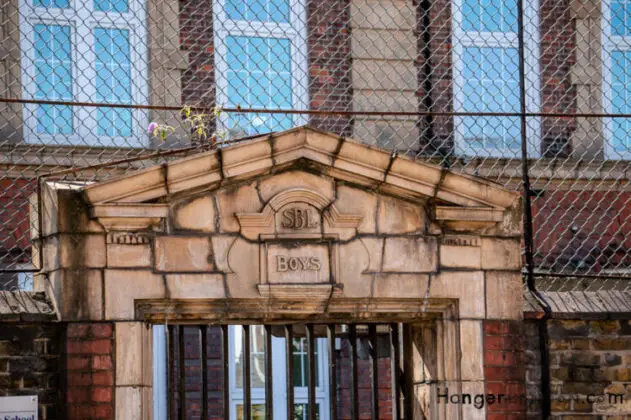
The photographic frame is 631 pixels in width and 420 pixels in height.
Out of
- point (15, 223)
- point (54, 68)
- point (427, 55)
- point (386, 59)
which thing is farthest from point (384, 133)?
point (15, 223)

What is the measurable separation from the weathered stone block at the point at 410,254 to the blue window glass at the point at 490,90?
655 cm

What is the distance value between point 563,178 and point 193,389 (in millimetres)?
4618

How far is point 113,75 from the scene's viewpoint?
48.2 ft

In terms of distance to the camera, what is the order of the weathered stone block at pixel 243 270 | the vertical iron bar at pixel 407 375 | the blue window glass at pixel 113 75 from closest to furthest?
1. the weathered stone block at pixel 243 270
2. the vertical iron bar at pixel 407 375
3. the blue window glass at pixel 113 75

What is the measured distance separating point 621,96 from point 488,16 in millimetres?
1771

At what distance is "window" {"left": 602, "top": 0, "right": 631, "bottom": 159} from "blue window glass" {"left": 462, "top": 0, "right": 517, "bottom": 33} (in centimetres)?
110

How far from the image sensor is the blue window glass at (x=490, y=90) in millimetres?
15570

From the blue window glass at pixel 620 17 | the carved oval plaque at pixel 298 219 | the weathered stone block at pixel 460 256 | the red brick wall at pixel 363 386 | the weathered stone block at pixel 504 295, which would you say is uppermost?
the blue window glass at pixel 620 17

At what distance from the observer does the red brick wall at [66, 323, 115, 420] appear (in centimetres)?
839

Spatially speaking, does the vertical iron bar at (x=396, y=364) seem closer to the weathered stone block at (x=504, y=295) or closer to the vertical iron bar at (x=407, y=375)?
the vertical iron bar at (x=407, y=375)

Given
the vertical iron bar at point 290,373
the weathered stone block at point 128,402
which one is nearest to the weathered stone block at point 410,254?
the vertical iron bar at point 290,373

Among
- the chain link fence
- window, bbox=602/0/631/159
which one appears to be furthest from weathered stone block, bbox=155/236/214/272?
window, bbox=602/0/631/159

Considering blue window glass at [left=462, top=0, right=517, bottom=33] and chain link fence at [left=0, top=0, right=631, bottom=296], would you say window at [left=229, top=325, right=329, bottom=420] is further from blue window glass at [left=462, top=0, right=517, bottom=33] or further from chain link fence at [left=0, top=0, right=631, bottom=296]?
blue window glass at [left=462, top=0, right=517, bottom=33]

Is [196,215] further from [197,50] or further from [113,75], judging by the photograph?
[197,50]
